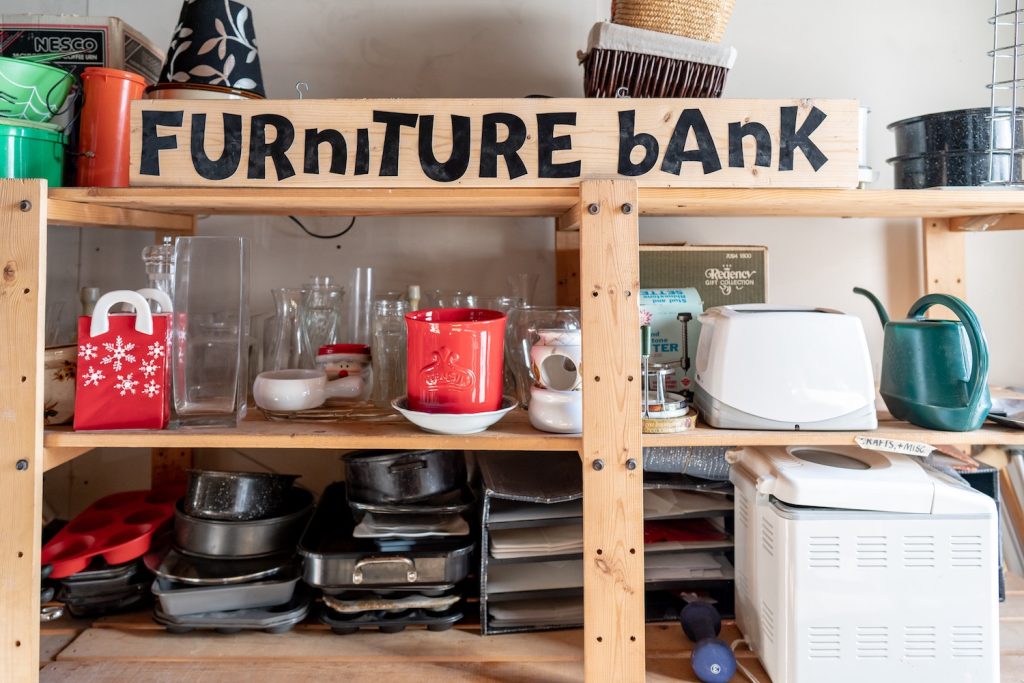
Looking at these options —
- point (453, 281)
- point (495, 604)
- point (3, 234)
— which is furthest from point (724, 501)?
point (3, 234)

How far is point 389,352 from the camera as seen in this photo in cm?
134

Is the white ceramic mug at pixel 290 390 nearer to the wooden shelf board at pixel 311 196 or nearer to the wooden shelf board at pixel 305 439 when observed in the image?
the wooden shelf board at pixel 305 439

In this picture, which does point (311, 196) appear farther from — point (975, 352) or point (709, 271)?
point (975, 352)

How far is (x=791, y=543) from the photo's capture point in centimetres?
104

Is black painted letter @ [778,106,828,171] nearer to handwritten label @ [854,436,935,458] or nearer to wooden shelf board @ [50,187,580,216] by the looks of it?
wooden shelf board @ [50,187,580,216]

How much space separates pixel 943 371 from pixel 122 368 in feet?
4.34

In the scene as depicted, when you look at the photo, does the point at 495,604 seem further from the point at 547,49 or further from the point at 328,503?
the point at 547,49

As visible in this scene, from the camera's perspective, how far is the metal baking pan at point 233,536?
3.99ft

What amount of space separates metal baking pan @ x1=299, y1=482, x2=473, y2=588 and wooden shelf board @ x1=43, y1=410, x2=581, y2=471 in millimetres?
246

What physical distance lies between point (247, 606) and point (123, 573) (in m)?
0.25

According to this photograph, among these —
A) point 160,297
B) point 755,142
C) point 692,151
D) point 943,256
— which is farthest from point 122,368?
point 943,256

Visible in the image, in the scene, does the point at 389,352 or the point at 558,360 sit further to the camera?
the point at 389,352

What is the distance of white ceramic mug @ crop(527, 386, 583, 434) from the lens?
1.08m

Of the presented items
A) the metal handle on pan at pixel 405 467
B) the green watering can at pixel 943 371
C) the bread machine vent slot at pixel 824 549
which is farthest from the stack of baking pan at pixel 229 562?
the green watering can at pixel 943 371
